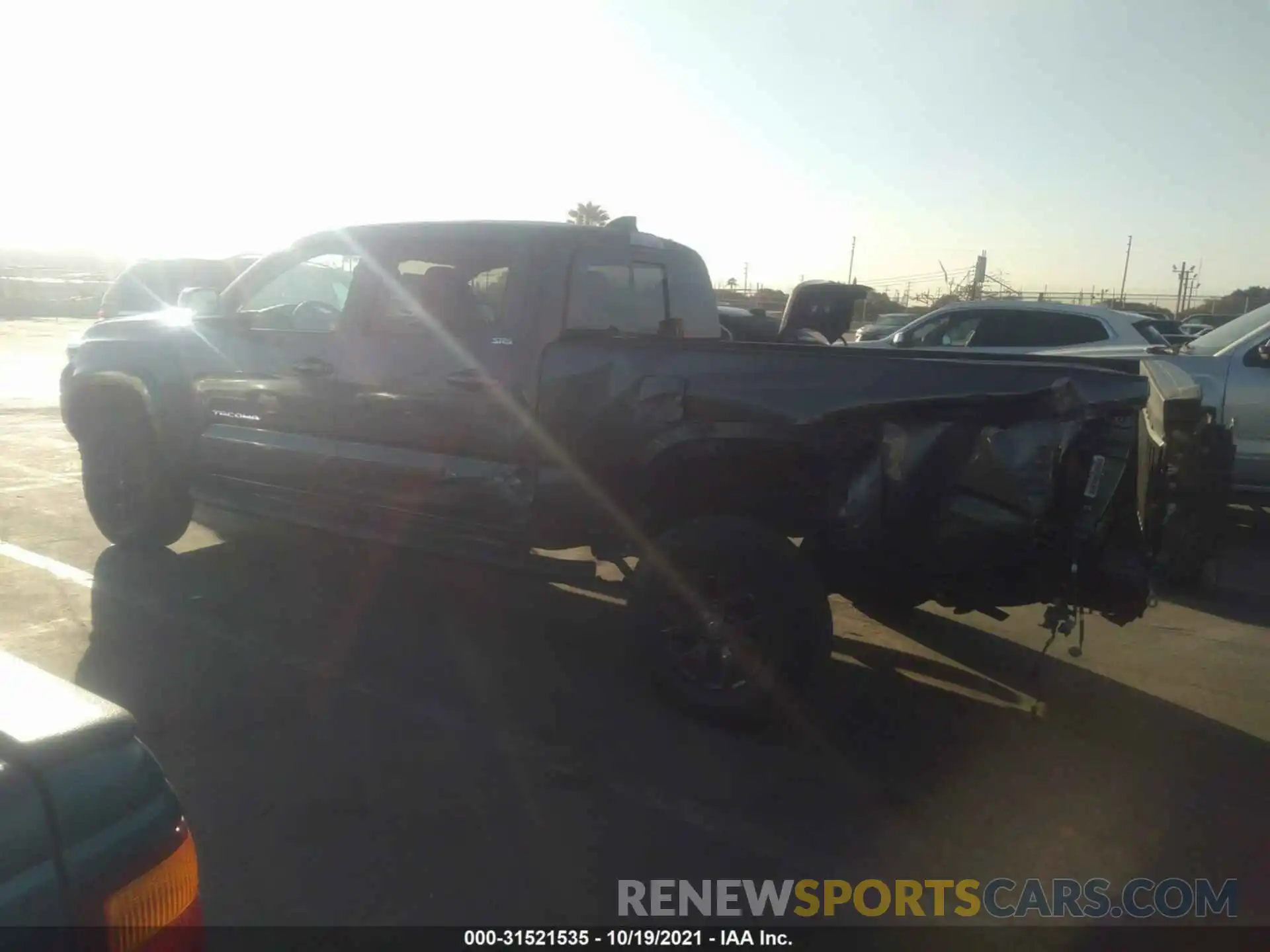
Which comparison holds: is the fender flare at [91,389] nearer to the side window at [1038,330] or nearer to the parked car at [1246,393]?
the parked car at [1246,393]

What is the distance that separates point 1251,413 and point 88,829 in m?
8.33

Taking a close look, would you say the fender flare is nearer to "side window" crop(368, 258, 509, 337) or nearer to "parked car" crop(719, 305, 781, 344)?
"side window" crop(368, 258, 509, 337)

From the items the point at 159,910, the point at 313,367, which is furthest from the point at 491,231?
the point at 159,910

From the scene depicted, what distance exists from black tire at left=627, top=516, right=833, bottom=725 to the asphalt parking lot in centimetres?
19

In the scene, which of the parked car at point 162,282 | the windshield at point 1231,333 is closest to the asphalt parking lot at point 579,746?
the windshield at point 1231,333

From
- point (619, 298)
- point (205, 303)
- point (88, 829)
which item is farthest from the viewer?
point (205, 303)

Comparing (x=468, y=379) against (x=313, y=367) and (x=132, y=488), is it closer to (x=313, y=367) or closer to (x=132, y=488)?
(x=313, y=367)

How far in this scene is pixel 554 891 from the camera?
307cm

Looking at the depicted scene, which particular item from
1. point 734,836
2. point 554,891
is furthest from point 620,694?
point 554,891

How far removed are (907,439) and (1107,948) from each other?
5.68ft

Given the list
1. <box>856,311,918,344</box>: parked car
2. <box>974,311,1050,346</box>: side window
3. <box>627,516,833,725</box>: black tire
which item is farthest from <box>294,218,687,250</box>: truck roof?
<box>856,311,918,344</box>: parked car

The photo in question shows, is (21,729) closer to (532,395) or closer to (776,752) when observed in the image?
(776,752)

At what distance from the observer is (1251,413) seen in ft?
25.4

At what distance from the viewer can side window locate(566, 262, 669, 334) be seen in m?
4.94
